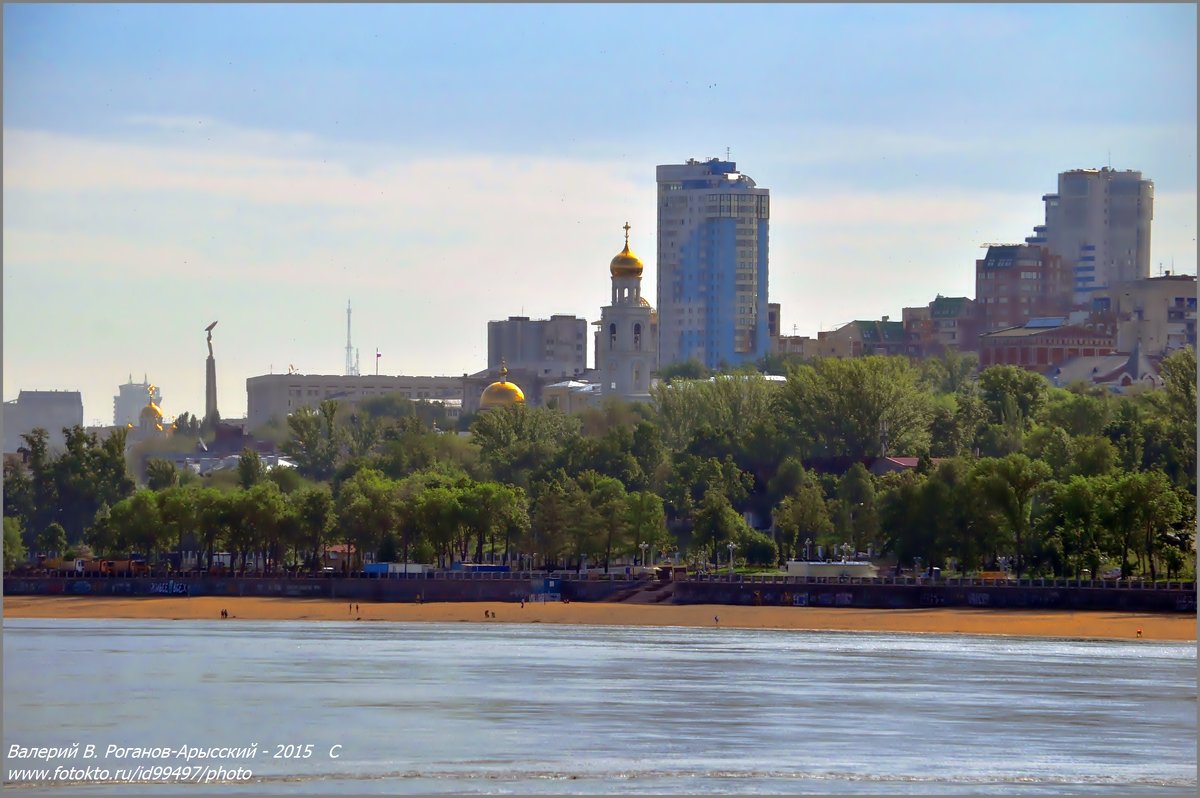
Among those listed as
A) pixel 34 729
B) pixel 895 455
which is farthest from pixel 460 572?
pixel 34 729

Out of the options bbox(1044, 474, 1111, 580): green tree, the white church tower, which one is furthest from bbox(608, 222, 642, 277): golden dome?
bbox(1044, 474, 1111, 580): green tree

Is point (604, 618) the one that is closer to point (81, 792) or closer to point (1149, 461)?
point (1149, 461)

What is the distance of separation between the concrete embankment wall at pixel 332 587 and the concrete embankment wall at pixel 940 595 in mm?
6197

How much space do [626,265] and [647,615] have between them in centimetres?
9433

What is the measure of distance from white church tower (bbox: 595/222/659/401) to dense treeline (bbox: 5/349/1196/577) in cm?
2340

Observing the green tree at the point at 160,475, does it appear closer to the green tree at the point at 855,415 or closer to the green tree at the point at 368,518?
the green tree at the point at 368,518

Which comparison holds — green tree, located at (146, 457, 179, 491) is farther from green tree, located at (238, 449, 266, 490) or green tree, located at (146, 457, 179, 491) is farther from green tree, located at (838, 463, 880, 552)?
green tree, located at (838, 463, 880, 552)

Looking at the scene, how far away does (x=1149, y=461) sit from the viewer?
12925cm

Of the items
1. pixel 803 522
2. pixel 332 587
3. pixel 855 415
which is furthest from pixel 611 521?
pixel 855 415

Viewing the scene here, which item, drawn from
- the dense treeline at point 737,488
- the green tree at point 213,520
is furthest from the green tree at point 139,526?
the green tree at point 213,520

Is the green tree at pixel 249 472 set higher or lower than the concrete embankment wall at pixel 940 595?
higher

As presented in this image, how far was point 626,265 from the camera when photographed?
637 feet

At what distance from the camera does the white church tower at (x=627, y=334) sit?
7643 inches

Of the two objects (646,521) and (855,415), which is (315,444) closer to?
(855,415)
